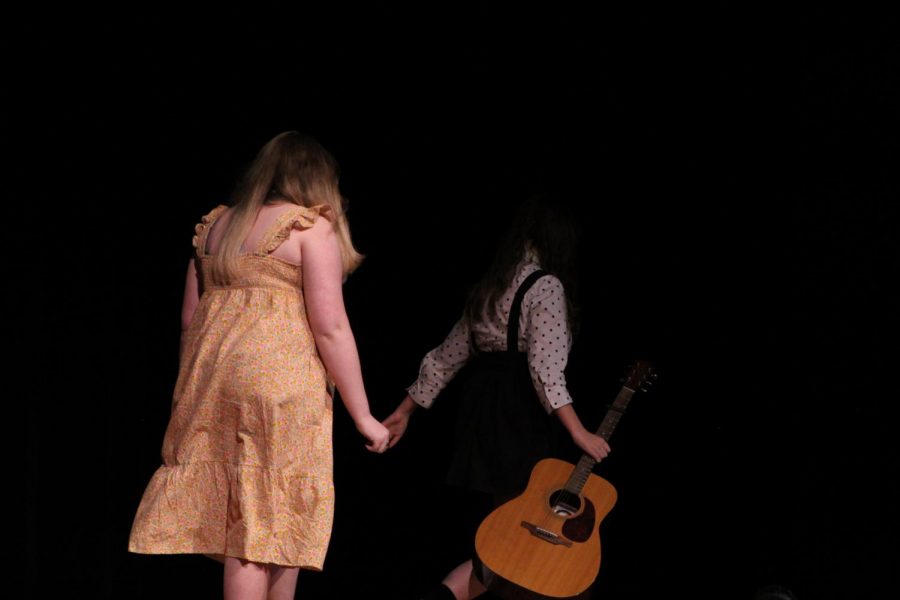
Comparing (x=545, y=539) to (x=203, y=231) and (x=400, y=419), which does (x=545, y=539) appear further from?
(x=203, y=231)

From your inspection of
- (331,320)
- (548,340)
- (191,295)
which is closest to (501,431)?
(548,340)

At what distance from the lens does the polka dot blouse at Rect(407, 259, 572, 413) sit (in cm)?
327

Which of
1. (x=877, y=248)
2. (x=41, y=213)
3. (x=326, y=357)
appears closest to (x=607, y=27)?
(x=877, y=248)

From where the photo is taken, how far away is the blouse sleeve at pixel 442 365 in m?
3.55

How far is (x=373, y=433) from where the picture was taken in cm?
267

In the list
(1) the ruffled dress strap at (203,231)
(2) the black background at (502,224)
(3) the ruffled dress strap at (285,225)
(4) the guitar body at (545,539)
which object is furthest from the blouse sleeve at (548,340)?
(1) the ruffled dress strap at (203,231)

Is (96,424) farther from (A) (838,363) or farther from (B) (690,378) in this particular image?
(A) (838,363)

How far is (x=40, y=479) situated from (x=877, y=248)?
113 inches

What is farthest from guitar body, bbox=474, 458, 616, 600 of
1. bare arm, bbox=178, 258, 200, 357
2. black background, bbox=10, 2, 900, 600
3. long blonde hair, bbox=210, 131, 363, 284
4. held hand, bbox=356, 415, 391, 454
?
bare arm, bbox=178, 258, 200, 357

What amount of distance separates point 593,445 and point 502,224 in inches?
45.1

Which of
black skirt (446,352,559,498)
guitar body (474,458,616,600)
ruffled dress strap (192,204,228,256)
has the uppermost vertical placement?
ruffled dress strap (192,204,228,256)

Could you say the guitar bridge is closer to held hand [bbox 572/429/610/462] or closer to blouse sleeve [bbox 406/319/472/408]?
held hand [bbox 572/429/610/462]

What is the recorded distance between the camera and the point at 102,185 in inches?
149

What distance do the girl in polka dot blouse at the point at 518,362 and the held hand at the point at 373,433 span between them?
652mm
